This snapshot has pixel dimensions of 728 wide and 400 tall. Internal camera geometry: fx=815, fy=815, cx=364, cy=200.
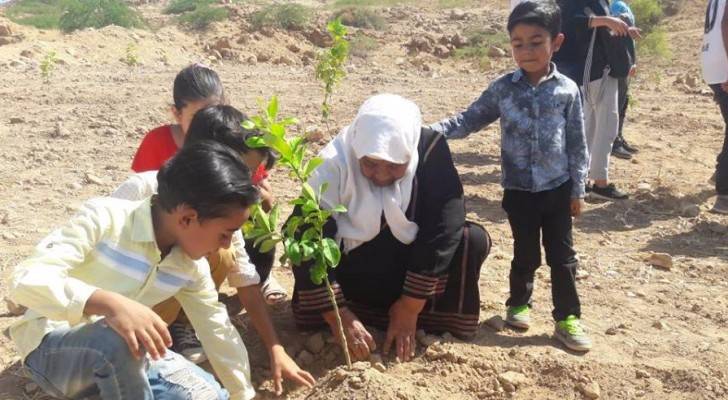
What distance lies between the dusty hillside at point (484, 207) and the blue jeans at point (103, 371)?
0.58 meters

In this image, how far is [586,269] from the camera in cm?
419

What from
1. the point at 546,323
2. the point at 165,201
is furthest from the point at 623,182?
the point at 165,201

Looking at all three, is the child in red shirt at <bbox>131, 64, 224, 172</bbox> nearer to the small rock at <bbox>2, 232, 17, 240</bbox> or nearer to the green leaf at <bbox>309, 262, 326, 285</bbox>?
the green leaf at <bbox>309, 262, 326, 285</bbox>

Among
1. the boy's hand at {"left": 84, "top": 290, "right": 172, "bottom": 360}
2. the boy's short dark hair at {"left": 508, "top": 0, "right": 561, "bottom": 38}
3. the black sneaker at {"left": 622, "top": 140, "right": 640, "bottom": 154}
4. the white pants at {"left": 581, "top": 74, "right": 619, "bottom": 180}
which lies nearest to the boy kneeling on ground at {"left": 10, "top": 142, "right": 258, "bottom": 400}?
the boy's hand at {"left": 84, "top": 290, "right": 172, "bottom": 360}

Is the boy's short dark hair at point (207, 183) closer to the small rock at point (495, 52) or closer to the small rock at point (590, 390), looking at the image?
the small rock at point (590, 390)

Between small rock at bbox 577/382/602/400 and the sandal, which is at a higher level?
the sandal

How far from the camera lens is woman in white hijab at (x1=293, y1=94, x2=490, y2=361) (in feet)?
9.42

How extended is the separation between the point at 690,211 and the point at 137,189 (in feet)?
12.6

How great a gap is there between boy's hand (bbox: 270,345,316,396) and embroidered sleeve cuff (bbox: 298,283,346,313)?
222 millimetres

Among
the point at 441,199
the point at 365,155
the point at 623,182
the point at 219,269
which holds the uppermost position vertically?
the point at 365,155

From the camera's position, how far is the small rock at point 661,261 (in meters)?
4.25

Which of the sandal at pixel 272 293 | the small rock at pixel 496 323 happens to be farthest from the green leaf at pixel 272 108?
the small rock at pixel 496 323

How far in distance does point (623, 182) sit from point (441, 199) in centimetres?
340

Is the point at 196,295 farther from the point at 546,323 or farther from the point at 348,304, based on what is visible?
the point at 546,323
